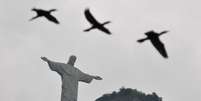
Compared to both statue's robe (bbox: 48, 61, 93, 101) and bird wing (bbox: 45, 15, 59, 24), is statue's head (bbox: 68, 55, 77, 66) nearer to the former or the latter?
statue's robe (bbox: 48, 61, 93, 101)

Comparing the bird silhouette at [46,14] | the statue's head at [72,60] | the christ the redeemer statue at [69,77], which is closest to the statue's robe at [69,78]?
the christ the redeemer statue at [69,77]

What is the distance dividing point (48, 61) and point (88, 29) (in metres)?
36.7

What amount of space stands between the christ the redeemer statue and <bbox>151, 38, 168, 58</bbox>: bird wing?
36.7 meters

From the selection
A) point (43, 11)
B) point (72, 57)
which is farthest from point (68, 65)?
point (43, 11)

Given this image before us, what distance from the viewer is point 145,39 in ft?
77.1

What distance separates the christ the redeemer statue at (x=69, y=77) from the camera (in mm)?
60938

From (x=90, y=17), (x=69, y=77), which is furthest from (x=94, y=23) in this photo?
(x=69, y=77)

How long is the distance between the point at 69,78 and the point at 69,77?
0.09 meters

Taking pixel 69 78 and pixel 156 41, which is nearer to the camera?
pixel 156 41

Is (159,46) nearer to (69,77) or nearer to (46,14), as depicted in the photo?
(46,14)

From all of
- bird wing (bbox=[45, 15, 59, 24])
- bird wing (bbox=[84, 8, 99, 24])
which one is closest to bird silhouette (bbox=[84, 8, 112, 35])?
bird wing (bbox=[84, 8, 99, 24])

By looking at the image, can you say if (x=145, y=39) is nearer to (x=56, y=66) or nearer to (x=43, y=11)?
(x=43, y=11)

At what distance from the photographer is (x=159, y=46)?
23922 millimetres

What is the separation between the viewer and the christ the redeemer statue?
60.9 metres
